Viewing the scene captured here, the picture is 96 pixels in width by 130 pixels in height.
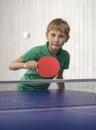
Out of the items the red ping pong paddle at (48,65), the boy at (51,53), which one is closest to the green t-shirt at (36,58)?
the boy at (51,53)

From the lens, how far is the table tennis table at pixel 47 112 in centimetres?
181

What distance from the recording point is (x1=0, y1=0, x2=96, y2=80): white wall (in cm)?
575

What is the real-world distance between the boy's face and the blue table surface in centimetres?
57

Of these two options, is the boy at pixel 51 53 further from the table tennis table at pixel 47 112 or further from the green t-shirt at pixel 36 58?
the table tennis table at pixel 47 112

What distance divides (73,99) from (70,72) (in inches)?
135

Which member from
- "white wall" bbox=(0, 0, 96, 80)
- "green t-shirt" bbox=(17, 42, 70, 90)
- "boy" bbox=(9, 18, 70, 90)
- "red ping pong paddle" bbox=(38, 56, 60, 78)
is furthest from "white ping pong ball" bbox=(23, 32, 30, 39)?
"red ping pong paddle" bbox=(38, 56, 60, 78)

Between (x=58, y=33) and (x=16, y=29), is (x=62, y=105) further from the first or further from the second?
(x=16, y=29)

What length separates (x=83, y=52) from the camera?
5.95 metres

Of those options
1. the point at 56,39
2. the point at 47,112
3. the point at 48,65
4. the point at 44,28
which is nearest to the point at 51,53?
the point at 56,39

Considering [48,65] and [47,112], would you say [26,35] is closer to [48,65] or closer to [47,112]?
[48,65]

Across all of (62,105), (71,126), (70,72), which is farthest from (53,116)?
(70,72)

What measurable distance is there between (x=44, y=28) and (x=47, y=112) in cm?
508

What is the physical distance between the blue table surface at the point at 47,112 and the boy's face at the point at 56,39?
0.57 metres

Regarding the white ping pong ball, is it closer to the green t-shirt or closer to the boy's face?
the boy's face
